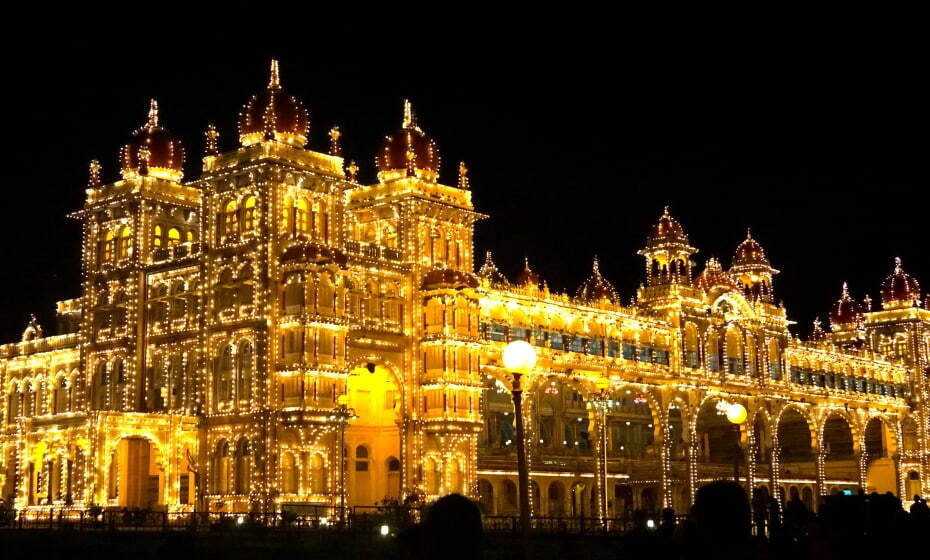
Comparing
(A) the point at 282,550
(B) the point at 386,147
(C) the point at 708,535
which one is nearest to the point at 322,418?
(B) the point at 386,147

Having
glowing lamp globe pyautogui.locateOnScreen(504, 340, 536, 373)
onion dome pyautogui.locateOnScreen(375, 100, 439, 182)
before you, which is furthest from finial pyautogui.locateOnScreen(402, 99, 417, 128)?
glowing lamp globe pyautogui.locateOnScreen(504, 340, 536, 373)

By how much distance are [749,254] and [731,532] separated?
73.7 m

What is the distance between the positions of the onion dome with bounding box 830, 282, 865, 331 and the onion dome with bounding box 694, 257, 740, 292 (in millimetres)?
23096

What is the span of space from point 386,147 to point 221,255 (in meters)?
9.29

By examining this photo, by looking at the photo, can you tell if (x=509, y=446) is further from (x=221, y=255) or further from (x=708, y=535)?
(x=708, y=535)

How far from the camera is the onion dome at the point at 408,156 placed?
5781cm

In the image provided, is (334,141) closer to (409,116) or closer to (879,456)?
(409,116)

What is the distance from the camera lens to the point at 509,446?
75000mm

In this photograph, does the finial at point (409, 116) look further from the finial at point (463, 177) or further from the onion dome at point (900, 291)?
the onion dome at point (900, 291)

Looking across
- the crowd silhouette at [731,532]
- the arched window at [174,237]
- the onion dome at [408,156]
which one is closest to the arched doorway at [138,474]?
the arched window at [174,237]

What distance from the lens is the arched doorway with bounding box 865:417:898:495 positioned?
89.9 meters

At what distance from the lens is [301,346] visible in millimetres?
50969

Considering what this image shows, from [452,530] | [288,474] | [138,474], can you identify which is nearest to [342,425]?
[288,474]

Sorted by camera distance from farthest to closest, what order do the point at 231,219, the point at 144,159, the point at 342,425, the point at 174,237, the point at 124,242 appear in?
the point at 174,237 < the point at 124,242 < the point at 144,159 < the point at 231,219 < the point at 342,425
